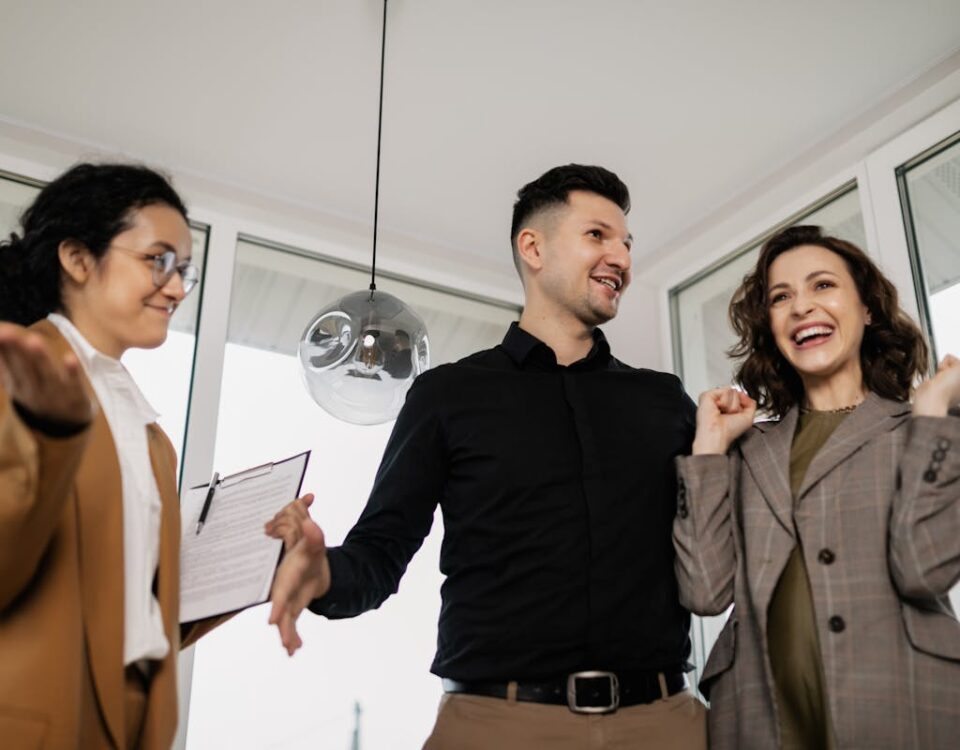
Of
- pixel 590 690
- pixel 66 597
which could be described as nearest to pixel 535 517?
pixel 590 690

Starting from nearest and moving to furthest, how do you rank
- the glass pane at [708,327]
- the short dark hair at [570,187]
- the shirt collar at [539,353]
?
the shirt collar at [539,353] < the short dark hair at [570,187] < the glass pane at [708,327]

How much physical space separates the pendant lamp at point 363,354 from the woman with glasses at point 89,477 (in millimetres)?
747

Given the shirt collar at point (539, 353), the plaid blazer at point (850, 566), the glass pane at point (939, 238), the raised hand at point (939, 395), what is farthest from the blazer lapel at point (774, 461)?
the glass pane at point (939, 238)

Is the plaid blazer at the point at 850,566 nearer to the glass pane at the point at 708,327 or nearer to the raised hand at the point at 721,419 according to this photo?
the raised hand at the point at 721,419

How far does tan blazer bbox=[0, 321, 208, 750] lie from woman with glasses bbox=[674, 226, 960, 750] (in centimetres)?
82

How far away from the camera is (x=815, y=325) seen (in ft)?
5.07

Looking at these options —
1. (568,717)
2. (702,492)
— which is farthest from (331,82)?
(568,717)

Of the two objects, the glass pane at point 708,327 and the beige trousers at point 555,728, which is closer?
the beige trousers at point 555,728

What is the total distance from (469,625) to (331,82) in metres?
1.92

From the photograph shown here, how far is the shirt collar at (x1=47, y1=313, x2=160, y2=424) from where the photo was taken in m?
1.15

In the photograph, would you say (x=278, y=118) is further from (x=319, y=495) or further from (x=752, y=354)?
(x=752, y=354)

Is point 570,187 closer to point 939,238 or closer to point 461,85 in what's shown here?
point 461,85

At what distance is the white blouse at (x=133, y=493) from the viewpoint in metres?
1.03

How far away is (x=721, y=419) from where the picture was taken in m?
1.52
